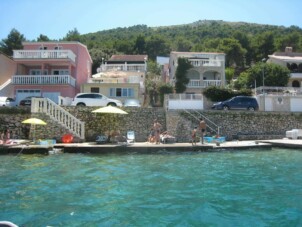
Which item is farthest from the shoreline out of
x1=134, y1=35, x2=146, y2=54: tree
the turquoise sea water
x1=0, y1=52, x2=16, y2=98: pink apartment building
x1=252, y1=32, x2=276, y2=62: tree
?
x1=134, y1=35, x2=146, y2=54: tree

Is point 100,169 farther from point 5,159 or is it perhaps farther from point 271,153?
point 271,153

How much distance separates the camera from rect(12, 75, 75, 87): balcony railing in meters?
35.2

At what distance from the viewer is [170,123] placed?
2997cm

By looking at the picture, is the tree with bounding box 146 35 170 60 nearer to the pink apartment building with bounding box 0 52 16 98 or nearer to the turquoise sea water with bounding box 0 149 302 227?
the pink apartment building with bounding box 0 52 16 98

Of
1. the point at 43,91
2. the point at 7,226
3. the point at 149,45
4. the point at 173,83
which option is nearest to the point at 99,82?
the point at 43,91

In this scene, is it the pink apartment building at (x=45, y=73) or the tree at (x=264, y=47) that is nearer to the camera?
the pink apartment building at (x=45, y=73)

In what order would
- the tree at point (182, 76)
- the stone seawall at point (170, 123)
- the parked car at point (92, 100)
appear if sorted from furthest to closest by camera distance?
1. the tree at point (182, 76)
2. the parked car at point (92, 100)
3. the stone seawall at point (170, 123)

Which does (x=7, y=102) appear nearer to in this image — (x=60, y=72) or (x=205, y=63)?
(x=60, y=72)

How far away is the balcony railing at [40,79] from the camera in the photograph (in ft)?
115

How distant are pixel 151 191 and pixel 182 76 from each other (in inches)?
1382

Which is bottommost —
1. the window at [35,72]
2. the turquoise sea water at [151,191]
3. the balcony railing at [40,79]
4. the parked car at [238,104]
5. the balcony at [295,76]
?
the turquoise sea water at [151,191]

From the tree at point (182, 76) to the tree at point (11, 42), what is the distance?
125ft

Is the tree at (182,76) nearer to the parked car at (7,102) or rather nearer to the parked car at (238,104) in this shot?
the parked car at (238,104)

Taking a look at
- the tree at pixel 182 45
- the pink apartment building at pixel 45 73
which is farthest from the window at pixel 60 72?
the tree at pixel 182 45
